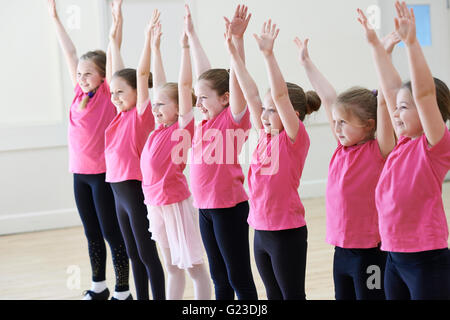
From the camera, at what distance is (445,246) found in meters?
1.70

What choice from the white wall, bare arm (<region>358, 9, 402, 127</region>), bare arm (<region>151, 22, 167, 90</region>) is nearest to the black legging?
bare arm (<region>151, 22, 167, 90</region>)

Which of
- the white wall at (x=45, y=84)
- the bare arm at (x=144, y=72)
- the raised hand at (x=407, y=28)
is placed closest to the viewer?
the raised hand at (x=407, y=28)

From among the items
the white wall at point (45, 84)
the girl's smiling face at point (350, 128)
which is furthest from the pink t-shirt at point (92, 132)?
the white wall at point (45, 84)

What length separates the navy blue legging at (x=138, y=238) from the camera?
8.51 feet

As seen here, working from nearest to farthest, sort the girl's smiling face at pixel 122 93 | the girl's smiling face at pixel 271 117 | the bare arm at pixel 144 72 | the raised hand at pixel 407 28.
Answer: the raised hand at pixel 407 28 → the girl's smiling face at pixel 271 117 → the bare arm at pixel 144 72 → the girl's smiling face at pixel 122 93

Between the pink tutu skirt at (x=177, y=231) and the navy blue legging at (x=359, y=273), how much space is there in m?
0.71

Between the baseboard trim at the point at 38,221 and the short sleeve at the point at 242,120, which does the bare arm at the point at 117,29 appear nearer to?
the short sleeve at the point at 242,120

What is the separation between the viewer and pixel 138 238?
2.60 meters

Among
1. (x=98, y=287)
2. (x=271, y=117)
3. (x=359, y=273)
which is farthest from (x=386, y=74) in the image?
(x=98, y=287)

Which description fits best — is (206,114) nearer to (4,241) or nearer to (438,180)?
(438,180)

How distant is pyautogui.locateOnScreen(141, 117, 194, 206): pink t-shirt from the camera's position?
2.48m

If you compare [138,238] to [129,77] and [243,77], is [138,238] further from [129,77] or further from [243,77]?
[243,77]

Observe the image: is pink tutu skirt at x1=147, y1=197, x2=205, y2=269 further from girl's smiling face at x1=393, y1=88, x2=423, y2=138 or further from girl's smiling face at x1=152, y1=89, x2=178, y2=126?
girl's smiling face at x1=393, y1=88, x2=423, y2=138
